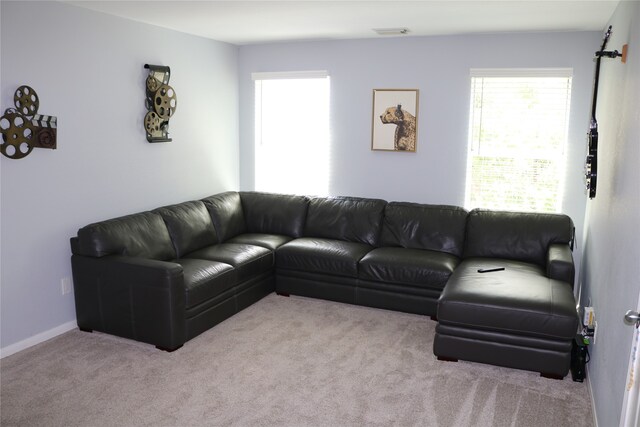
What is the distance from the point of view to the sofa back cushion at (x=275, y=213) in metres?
5.42

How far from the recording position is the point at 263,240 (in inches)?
201

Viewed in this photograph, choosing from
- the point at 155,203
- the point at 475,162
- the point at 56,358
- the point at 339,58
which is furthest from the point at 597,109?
the point at 56,358

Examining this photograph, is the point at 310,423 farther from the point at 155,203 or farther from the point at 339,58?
the point at 339,58

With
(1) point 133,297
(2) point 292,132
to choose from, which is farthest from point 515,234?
(1) point 133,297

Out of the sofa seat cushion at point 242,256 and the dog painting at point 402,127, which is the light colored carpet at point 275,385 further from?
the dog painting at point 402,127

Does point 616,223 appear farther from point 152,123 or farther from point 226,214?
point 152,123

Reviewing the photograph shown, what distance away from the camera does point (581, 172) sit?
4750mm

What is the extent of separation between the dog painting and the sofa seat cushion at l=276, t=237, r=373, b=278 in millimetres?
1087

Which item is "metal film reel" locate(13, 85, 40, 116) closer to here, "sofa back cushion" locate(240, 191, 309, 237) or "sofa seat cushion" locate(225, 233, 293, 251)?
"sofa seat cushion" locate(225, 233, 293, 251)

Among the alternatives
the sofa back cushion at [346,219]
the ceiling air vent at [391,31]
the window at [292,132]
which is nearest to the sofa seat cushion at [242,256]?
the sofa back cushion at [346,219]

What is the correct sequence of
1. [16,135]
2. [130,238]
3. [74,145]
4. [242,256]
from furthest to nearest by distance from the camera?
[242,256]
[130,238]
[74,145]
[16,135]

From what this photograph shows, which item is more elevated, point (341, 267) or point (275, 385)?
point (341, 267)

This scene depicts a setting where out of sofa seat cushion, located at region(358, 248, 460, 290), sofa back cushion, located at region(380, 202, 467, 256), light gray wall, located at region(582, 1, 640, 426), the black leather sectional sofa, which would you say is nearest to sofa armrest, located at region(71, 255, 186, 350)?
the black leather sectional sofa

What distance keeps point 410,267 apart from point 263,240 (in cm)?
148
